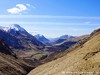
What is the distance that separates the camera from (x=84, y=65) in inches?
2277

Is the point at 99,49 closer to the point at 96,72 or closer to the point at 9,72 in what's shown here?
the point at 96,72

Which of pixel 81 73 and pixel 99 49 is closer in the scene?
pixel 81 73

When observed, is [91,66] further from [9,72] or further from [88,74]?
[9,72]

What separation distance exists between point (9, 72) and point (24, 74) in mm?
10437

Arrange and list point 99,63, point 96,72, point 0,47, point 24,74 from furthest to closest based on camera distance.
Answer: point 0,47
point 24,74
point 99,63
point 96,72

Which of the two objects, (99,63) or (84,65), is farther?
(84,65)

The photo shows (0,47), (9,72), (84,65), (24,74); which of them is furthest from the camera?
(0,47)

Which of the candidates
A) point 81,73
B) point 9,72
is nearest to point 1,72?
point 9,72

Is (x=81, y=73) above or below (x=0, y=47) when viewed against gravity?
below

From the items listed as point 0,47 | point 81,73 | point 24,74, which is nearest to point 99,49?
point 81,73

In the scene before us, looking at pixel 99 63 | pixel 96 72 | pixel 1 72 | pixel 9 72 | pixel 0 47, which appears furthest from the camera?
pixel 0 47

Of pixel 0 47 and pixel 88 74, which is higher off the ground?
pixel 0 47

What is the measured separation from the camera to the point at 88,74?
5091 centimetres

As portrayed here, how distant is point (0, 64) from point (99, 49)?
50.7 meters
